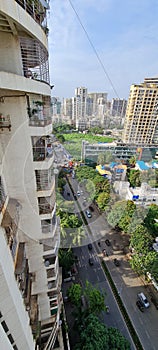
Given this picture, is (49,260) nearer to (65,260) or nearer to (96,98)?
(65,260)

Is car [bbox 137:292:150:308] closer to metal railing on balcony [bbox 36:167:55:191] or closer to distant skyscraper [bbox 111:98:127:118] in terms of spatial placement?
metal railing on balcony [bbox 36:167:55:191]

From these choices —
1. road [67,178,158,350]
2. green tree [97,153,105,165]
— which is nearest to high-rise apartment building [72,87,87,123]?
green tree [97,153,105,165]

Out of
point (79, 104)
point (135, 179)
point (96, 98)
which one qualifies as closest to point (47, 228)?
point (135, 179)

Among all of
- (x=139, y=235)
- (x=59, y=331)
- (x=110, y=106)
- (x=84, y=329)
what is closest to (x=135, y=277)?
(x=139, y=235)

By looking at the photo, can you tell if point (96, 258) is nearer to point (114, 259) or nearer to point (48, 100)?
point (114, 259)

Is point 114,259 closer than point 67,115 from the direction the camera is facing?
Yes

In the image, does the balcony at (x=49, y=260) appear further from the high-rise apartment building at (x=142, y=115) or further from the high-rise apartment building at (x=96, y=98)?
the high-rise apartment building at (x=96, y=98)

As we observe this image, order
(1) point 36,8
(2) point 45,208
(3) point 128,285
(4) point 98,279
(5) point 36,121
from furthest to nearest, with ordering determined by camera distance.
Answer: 1. (4) point 98,279
2. (3) point 128,285
3. (2) point 45,208
4. (5) point 36,121
5. (1) point 36,8

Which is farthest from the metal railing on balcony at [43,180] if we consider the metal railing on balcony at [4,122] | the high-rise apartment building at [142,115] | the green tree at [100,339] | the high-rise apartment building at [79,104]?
the high-rise apartment building at [79,104]
